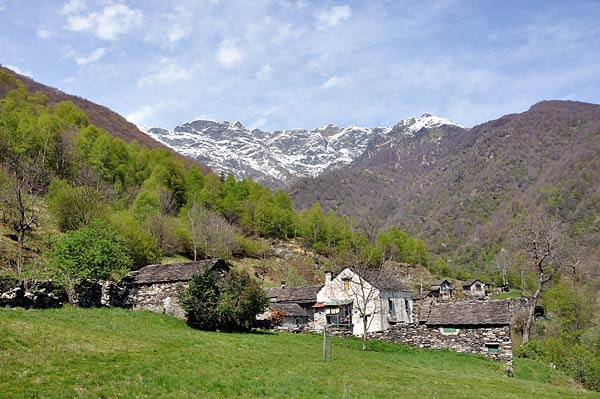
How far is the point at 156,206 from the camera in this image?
74.8 metres

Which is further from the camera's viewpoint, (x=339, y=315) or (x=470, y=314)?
(x=339, y=315)

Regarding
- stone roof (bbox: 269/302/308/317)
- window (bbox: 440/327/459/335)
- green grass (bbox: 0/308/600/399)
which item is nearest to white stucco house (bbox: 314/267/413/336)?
stone roof (bbox: 269/302/308/317)

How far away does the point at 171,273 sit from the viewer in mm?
36844

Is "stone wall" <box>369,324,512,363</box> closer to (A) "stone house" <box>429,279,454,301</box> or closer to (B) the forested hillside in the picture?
(B) the forested hillside

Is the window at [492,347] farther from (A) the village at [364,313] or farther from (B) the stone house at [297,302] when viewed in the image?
(B) the stone house at [297,302]

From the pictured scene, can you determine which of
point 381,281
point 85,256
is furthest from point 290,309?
point 85,256

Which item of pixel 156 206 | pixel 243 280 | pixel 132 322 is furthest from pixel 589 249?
pixel 132 322

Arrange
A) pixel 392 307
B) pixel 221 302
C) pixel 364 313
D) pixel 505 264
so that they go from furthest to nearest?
pixel 505 264 → pixel 392 307 → pixel 364 313 → pixel 221 302

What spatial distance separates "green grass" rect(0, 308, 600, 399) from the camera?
13.5 m

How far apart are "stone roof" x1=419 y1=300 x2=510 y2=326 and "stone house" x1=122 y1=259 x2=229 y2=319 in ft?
58.2

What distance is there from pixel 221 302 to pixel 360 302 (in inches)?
1026

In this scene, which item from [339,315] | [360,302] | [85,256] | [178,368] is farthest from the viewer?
[360,302]

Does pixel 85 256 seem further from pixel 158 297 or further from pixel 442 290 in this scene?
pixel 442 290

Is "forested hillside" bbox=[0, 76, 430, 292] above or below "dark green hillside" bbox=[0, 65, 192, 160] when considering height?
below
